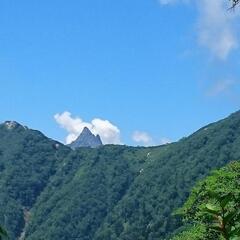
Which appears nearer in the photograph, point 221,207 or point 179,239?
point 221,207

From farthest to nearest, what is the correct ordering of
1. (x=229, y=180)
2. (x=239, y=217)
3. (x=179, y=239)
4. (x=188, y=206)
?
1. (x=179, y=239)
2. (x=188, y=206)
3. (x=229, y=180)
4. (x=239, y=217)

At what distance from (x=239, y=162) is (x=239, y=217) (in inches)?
1567

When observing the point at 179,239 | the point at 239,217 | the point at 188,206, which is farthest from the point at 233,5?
the point at 179,239

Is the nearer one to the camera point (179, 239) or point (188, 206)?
point (188, 206)

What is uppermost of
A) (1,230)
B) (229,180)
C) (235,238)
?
(229,180)

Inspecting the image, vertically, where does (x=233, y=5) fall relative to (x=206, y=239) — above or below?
above

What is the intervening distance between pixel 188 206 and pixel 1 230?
38336mm

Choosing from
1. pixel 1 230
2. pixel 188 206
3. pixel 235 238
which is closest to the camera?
pixel 235 238

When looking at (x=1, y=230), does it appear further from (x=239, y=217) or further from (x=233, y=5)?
(x=233, y=5)

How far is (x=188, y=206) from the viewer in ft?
135

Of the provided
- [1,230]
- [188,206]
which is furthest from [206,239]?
[1,230]

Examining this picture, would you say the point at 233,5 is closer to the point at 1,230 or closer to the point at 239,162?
the point at 1,230

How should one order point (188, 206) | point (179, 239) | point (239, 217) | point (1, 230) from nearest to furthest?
point (239, 217), point (1, 230), point (188, 206), point (179, 239)

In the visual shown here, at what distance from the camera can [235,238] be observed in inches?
123
